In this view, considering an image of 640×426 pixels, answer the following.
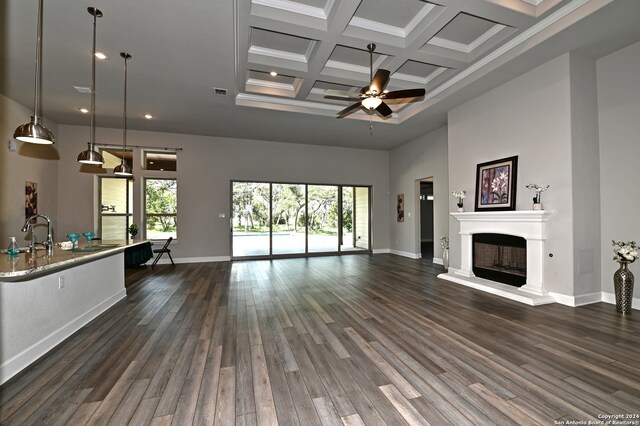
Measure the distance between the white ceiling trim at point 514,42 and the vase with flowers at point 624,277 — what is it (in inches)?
115

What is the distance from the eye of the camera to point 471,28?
3779 mm

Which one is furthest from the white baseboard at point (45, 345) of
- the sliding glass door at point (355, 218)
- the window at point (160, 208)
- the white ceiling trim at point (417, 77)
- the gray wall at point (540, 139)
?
the sliding glass door at point (355, 218)

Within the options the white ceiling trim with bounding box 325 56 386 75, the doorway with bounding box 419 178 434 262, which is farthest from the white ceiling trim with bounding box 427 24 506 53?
the doorway with bounding box 419 178 434 262

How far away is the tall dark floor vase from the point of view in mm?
3453

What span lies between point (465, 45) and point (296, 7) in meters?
2.62

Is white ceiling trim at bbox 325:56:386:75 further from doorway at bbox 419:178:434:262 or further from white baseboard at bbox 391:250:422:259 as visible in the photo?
doorway at bbox 419:178:434:262

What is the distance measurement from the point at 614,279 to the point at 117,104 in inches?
337

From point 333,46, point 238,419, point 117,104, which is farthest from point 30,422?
point 117,104

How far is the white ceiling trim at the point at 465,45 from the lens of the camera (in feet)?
12.5

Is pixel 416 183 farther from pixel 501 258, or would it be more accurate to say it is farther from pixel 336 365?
pixel 336 365

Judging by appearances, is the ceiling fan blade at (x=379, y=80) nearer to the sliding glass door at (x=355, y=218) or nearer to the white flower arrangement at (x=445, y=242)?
the white flower arrangement at (x=445, y=242)

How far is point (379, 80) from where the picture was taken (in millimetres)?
3613

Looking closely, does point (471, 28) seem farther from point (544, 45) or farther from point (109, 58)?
point (109, 58)

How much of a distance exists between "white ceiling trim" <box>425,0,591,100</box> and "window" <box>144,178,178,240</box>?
677 centimetres
